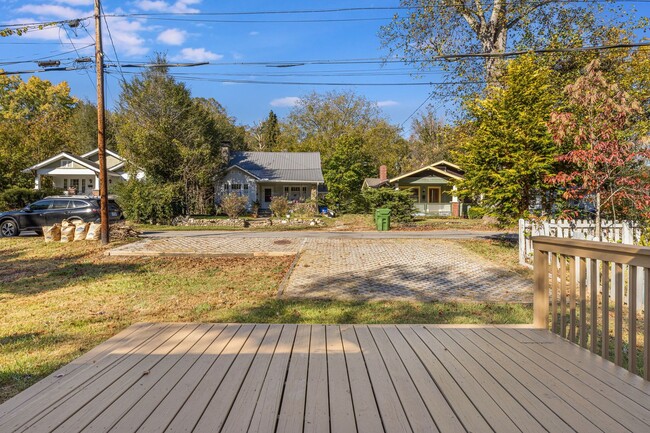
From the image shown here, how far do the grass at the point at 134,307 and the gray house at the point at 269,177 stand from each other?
2124 cm

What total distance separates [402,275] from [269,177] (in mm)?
24524

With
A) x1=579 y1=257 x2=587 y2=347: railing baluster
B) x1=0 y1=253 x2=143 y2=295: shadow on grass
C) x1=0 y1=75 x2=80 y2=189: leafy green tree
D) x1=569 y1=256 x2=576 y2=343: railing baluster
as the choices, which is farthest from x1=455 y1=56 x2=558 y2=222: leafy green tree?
x1=0 y1=75 x2=80 y2=189: leafy green tree

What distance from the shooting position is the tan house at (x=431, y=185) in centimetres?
2953

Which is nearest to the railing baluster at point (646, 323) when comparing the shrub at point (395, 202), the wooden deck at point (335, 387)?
the wooden deck at point (335, 387)

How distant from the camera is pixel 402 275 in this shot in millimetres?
8031

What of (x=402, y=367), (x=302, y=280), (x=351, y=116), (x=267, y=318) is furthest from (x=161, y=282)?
(x=351, y=116)

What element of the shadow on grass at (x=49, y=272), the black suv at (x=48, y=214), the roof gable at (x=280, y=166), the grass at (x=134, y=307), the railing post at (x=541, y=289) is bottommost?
the grass at (x=134, y=307)

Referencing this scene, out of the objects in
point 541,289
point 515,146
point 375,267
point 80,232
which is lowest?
point 375,267

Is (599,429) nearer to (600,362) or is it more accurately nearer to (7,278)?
(600,362)

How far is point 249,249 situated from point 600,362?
930 cm

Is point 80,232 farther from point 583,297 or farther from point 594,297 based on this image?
point 594,297

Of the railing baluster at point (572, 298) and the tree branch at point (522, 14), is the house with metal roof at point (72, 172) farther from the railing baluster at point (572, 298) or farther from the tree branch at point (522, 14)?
the railing baluster at point (572, 298)

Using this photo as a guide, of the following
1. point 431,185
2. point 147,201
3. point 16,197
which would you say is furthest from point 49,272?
point 431,185

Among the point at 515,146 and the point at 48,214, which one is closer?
the point at 515,146
